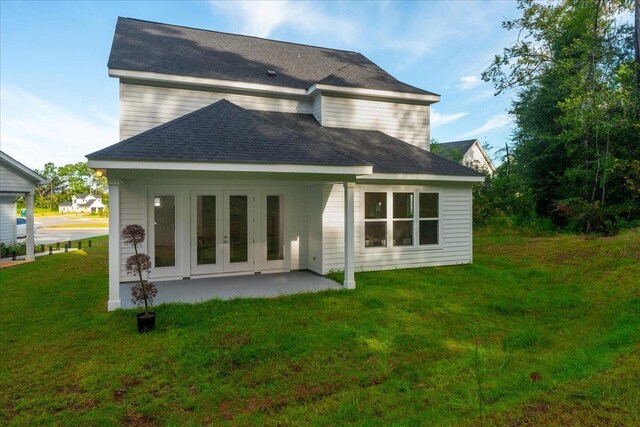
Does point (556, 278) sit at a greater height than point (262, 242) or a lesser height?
lesser

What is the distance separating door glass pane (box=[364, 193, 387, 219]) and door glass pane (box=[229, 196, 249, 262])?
3.11 metres

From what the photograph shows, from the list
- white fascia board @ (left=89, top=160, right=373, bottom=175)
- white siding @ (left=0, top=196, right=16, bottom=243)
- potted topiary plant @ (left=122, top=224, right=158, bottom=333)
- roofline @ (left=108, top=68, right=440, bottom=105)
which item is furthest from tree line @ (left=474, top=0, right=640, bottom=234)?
white siding @ (left=0, top=196, right=16, bottom=243)

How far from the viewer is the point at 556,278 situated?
8.53 m

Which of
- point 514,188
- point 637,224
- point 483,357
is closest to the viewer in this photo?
point 483,357

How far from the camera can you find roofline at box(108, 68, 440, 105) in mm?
9196

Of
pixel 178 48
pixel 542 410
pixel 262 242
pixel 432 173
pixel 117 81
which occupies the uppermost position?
pixel 178 48

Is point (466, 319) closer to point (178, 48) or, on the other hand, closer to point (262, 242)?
point (262, 242)

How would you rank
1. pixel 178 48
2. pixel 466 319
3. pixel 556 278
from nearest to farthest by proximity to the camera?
pixel 466 319, pixel 556 278, pixel 178 48

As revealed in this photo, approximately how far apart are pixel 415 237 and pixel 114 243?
726 cm

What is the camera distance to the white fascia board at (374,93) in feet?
35.2

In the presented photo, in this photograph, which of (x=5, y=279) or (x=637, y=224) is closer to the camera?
(x=5, y=279)

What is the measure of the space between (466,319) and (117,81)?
9.96 m

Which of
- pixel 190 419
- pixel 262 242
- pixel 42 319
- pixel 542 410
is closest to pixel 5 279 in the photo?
pixel 42 319

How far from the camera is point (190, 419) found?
10.6ft
